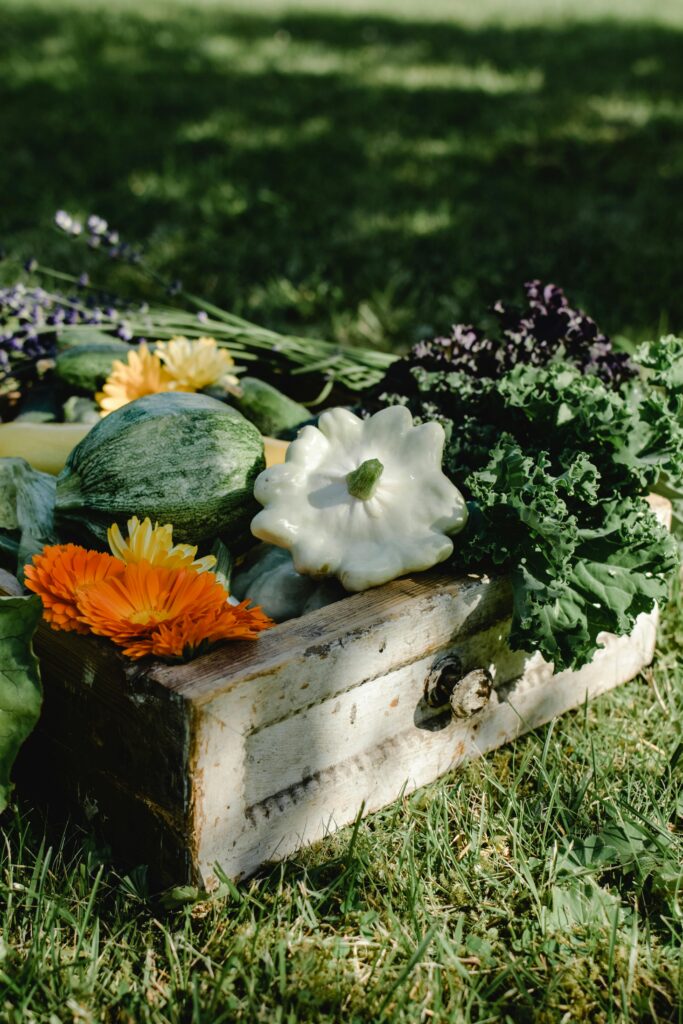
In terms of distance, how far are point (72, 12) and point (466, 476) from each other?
39.7ft

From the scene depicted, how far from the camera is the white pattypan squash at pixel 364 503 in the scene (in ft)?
7.30

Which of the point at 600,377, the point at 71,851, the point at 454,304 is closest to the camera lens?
the point at 71,851

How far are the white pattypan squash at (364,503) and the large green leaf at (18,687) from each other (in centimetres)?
54

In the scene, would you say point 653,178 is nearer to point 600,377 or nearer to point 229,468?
point 600,377

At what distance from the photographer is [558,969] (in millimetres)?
1925

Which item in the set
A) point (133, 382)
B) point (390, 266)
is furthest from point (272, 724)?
point (390, 266)

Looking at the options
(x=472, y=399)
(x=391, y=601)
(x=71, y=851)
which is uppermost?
(x=472, y=399)

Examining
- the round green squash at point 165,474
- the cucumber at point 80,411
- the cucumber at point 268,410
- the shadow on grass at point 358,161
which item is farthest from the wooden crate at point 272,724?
the shadow on grass at point 358,161

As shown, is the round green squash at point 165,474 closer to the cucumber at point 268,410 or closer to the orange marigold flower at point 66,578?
the orange marigold flower at point 66,578

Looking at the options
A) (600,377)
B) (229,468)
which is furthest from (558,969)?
(600,377)

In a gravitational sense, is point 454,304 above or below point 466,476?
below

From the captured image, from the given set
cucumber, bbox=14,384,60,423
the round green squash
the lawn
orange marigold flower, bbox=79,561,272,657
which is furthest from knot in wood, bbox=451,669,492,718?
cucumber, bbox=14,384,60,423

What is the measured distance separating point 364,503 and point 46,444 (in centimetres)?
107

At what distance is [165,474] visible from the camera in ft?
7.70
